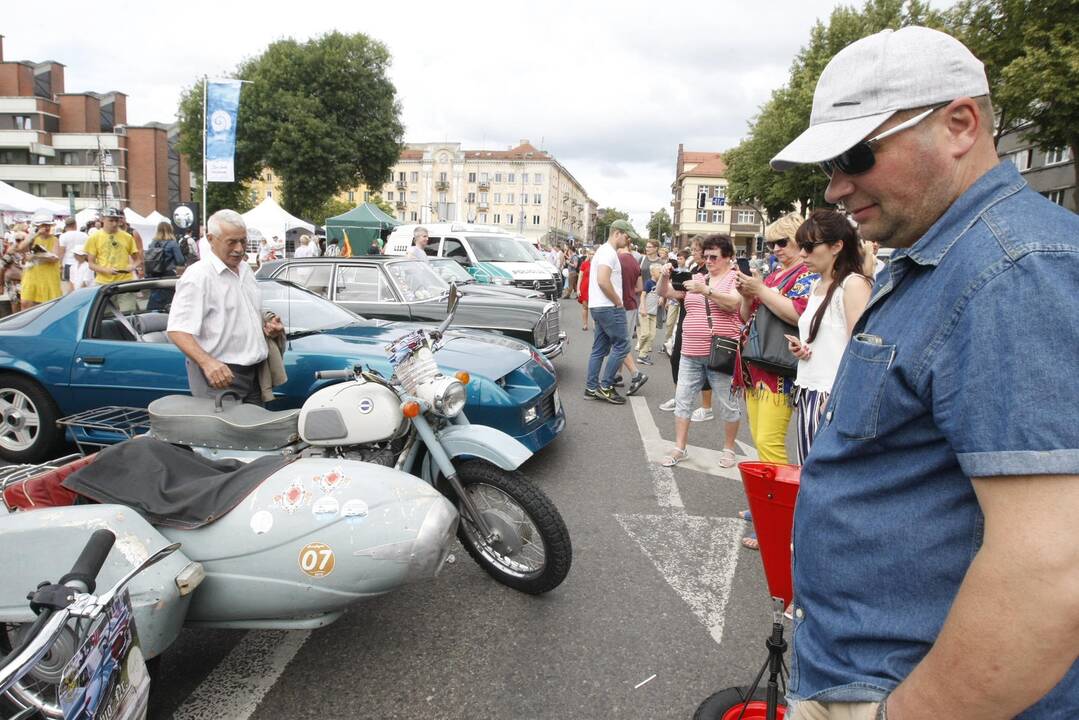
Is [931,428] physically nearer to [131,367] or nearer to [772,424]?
[772,424]

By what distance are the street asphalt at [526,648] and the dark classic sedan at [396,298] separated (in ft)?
13.2

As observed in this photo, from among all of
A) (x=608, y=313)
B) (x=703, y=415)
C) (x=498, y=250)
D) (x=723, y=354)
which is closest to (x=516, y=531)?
(x=723, y=354)

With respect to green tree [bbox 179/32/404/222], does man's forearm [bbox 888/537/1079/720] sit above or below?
below

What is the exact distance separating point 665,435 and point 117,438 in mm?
4439

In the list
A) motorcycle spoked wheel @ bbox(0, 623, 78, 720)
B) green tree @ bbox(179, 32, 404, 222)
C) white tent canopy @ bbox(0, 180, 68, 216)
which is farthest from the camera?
green tree @ bbox(179, 32, 404, 222)

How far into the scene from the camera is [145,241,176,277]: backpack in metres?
10.5

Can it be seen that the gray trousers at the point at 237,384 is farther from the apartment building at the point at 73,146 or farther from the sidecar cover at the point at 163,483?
the apartment building at the point at 73,146

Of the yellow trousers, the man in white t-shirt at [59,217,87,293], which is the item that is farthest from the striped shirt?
the man in white t-shirt at [59,217,87,293]

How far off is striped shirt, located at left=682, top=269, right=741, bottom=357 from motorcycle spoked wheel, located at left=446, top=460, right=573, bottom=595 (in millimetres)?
2350

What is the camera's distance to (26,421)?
5.11 metres

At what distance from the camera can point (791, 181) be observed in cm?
3353

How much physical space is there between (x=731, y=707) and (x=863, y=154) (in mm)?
1868

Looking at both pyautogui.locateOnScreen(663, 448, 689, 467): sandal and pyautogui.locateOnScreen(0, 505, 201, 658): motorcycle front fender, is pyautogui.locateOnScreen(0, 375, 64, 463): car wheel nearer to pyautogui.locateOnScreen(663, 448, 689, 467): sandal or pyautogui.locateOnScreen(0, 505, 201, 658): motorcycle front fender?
pyautogui.locateOnScreen(0, 505, 201, 658): motorcycle front fender

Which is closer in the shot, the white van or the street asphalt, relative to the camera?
the street asphalt
